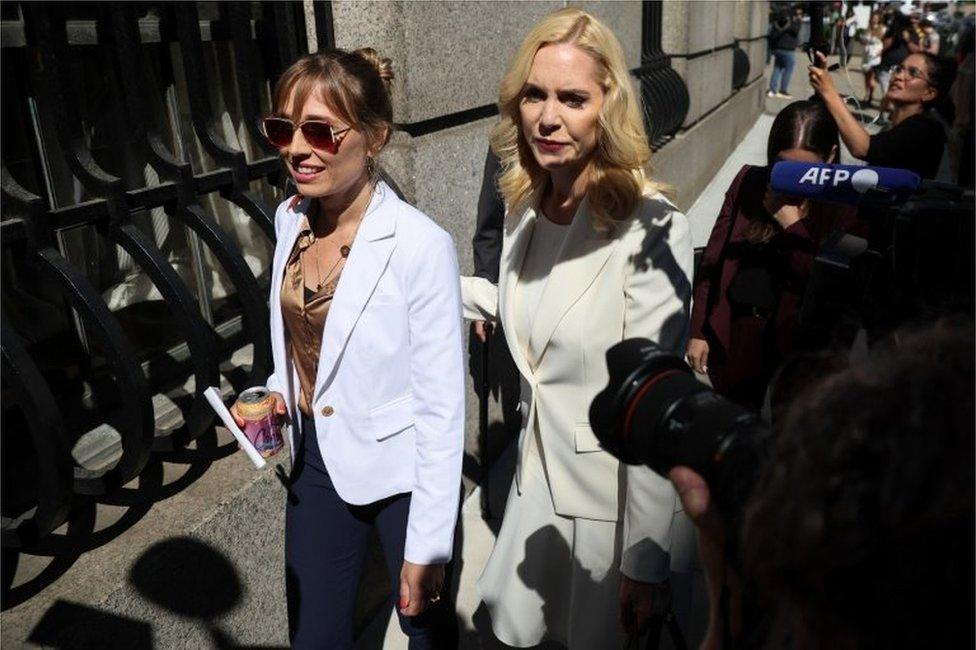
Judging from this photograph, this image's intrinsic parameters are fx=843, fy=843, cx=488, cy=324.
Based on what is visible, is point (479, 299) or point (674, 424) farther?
point (479, 299)

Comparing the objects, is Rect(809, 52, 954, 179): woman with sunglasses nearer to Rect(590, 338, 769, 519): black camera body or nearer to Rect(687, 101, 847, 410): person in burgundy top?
Rect(687, 101, 847, 410): person in burgundy top

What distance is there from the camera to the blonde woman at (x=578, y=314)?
2.00m

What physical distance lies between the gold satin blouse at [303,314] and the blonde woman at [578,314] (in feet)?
1.60

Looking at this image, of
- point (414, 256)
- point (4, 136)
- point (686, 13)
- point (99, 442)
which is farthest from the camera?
point (686, 13)

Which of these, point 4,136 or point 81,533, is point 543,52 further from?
point 81,533

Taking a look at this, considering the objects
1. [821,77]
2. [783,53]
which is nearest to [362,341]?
[821,77]

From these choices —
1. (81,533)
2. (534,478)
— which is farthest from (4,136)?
(534,478)

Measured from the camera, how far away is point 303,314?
81.6 inches

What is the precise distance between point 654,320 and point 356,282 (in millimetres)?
700

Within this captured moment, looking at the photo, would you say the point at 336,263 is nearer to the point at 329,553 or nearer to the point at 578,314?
the point at 578,314

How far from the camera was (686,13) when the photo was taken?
8336mm

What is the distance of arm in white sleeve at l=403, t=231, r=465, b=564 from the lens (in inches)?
77.0

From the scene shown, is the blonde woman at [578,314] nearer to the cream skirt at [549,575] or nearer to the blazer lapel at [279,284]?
the cream skirt at [549,575]

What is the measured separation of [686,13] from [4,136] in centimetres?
724
